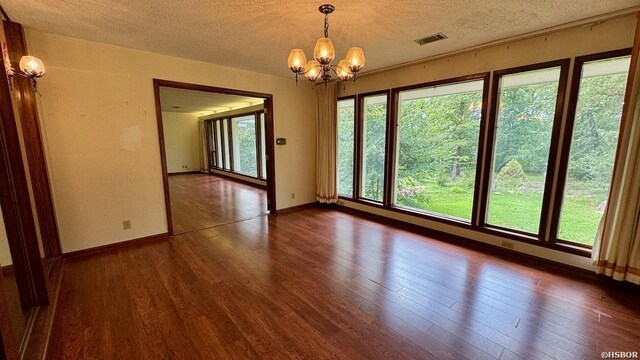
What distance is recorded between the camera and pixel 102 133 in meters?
3.10

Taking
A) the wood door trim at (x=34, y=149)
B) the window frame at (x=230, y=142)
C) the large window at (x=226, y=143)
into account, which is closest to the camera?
the wood door trim at (x=34, y=149)

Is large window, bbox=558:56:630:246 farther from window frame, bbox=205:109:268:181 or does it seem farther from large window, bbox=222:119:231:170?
large window, bbox=222:119:231:170

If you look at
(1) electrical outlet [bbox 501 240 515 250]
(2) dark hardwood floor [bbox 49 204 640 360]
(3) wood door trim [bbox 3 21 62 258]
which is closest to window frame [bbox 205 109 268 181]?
(2) dark hardwood floor [bbox 49 204 640 360]

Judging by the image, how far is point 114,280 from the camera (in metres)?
2.56

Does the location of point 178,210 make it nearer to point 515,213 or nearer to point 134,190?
point 134,190

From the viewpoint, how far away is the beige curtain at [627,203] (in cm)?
221

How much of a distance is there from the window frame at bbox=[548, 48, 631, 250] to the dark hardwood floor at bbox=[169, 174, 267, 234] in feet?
13.8

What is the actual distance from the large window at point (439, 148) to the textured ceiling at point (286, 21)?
27.8 inches

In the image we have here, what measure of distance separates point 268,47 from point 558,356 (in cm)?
378

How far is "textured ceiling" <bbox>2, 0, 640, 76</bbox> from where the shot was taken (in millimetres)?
2158

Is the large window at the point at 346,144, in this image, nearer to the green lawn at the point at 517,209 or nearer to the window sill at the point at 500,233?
the window sill at the point at 500,233

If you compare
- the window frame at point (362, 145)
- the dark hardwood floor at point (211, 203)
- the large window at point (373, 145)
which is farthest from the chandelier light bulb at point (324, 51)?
the dark hardwood floor at point (211, 203)

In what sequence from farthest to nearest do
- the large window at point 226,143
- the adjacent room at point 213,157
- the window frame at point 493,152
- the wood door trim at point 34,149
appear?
the large window at point 226,143 < the adjacent room at point 213,157 < the window frame at point 493,152 < the wood door trim at point 34,149

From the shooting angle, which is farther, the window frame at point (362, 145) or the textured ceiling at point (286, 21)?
the window frame at point (362, 145)
